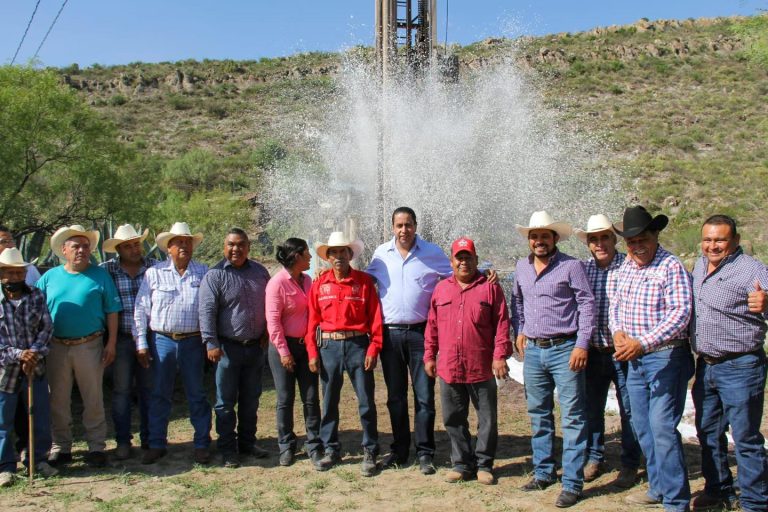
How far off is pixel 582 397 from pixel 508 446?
4.80ft

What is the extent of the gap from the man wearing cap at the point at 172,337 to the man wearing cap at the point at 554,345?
2579mm

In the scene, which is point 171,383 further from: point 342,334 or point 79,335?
point 342,334

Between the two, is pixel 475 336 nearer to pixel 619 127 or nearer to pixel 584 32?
pixel 619 127

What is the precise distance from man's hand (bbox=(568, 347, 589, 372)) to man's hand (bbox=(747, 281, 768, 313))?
1.00 meters

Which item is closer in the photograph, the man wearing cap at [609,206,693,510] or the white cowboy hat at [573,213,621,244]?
the man wearing cap at [609,206,693,510]

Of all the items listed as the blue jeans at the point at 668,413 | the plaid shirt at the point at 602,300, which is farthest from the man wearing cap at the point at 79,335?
the blue jeans at the point at 668,413

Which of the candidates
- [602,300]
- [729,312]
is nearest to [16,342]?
[602,300]

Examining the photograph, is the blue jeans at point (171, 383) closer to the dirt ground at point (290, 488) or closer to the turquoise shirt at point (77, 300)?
the dirt ground at point (290, 488)

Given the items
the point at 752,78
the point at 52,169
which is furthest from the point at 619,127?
the point at 52,169

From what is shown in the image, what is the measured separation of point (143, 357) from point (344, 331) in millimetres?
1692

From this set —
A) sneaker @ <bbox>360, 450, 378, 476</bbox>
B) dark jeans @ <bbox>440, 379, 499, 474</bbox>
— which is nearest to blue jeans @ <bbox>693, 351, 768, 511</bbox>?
dark jeans @ <bbox>440, 379, 499, 474</bbox>

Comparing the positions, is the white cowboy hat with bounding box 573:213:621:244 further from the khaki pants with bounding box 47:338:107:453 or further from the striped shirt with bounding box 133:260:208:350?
the khaki pants with bounding box 47:338:107:453

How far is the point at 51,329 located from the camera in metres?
5.25

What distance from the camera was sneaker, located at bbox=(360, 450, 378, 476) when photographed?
5.25 m
